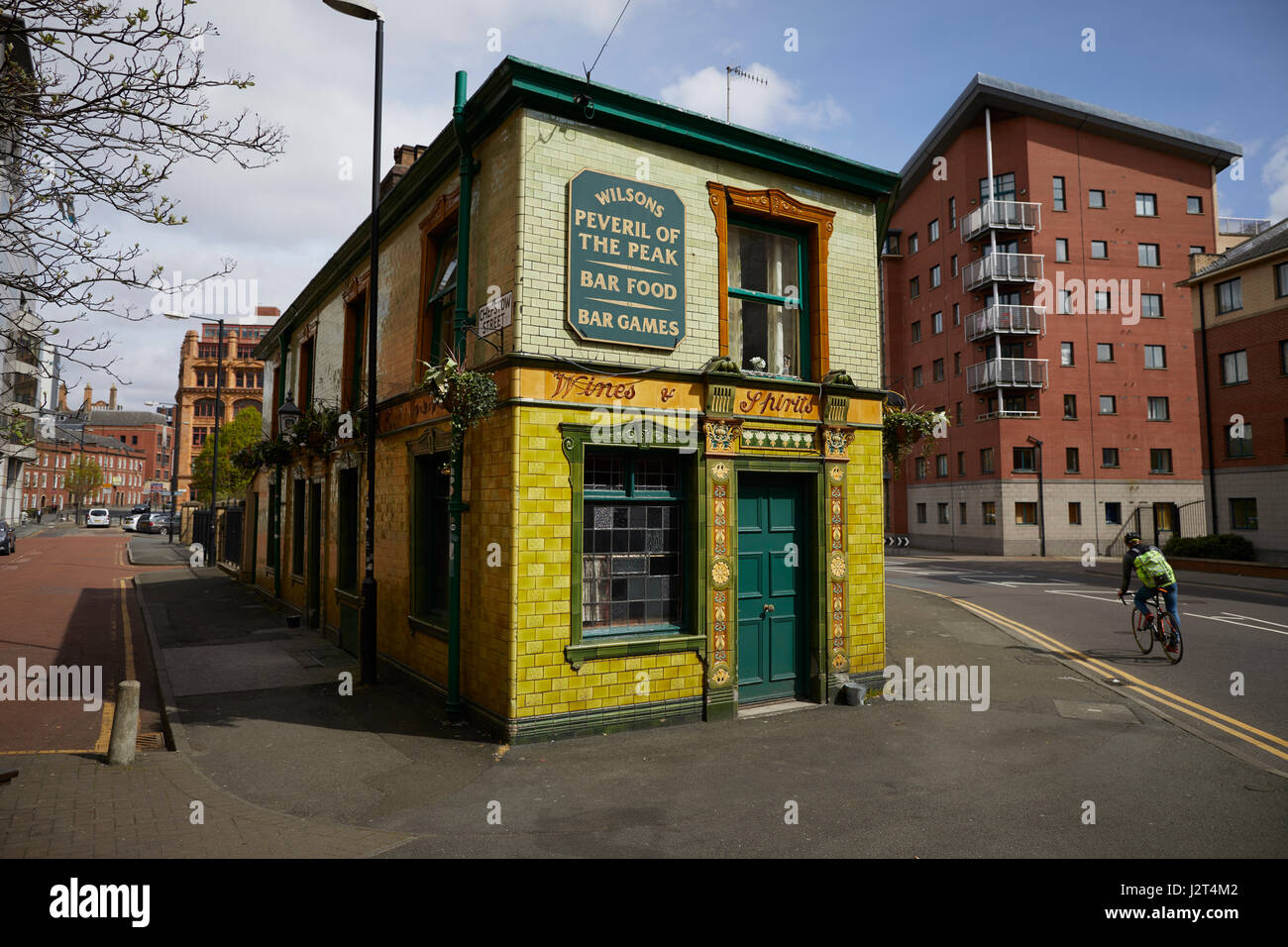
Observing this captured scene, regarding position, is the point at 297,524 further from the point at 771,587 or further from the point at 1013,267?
the point at 1013,267

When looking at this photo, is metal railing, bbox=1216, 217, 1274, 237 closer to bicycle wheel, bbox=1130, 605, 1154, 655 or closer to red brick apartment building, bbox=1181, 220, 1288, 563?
red brick apartment building, bbox=1181, 220, 1288, 563

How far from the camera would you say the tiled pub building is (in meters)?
8.02

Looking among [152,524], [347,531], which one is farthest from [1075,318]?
[152,524]

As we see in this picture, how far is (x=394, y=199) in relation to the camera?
1164 cm

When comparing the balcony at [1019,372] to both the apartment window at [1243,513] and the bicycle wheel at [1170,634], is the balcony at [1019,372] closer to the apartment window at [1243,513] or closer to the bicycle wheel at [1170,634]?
the apartment window at [1243,513]

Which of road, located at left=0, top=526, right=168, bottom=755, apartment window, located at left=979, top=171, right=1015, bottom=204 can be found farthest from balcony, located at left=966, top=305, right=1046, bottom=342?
road, located at left=0, top=526, right=168, bottom=755

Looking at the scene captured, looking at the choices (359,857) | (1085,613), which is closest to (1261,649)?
(1085,613)

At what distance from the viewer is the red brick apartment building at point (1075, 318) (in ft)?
125

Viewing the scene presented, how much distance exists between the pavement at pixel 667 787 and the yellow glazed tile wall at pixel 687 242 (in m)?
4.49

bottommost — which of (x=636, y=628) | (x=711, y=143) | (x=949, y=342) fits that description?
(x=636, y=628)

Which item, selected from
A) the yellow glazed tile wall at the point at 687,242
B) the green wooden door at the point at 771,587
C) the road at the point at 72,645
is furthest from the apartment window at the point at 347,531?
the green wooden door at the point at 771,587
